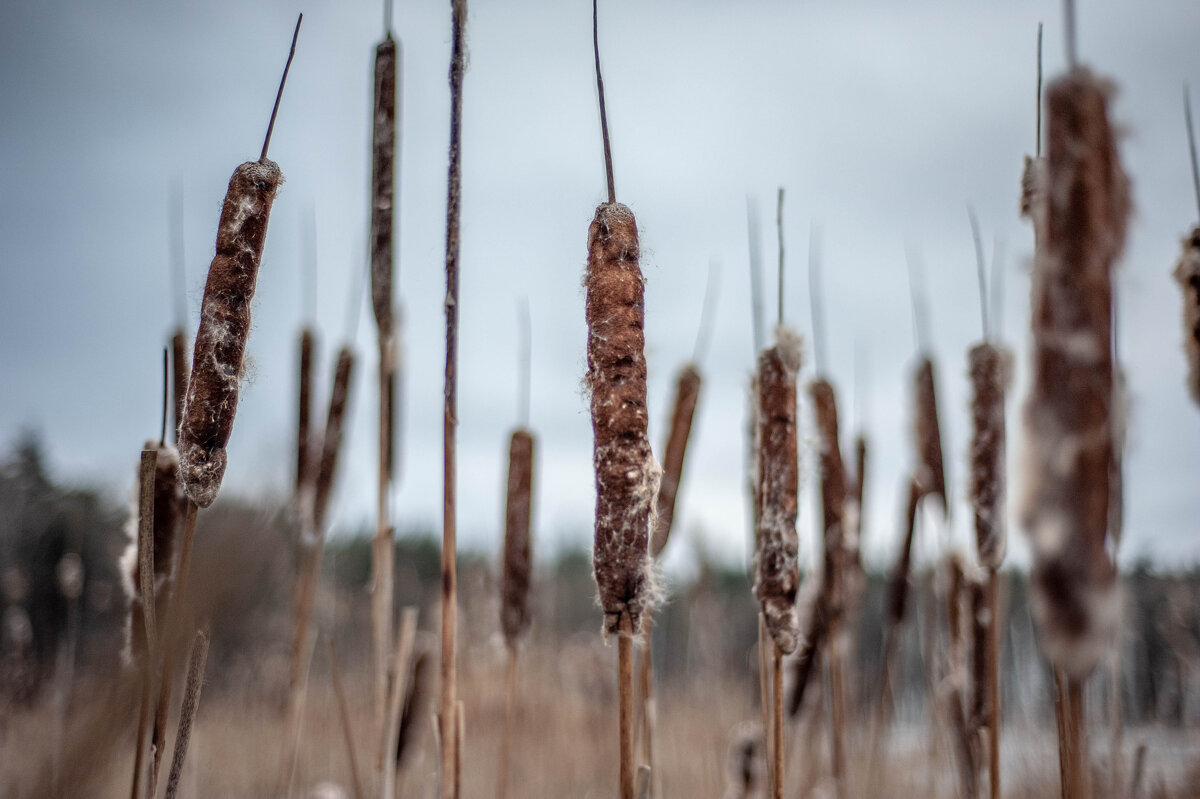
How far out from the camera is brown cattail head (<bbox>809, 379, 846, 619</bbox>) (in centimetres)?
226

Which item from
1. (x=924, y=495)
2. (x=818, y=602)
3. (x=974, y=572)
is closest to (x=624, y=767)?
(x=818, y=602)

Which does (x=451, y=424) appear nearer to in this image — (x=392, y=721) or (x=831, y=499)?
(x=392, y=721)

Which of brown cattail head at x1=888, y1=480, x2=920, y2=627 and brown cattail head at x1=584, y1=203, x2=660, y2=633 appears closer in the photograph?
brown cattail head at x1=584, y1=203, x2=660, y2=633

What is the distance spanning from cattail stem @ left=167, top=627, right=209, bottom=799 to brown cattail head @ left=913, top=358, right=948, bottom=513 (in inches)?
84.6

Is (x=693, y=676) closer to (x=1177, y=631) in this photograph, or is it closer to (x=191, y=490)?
(x=1177, y=631)

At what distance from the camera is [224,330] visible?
1.25m

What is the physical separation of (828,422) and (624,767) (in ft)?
4.88

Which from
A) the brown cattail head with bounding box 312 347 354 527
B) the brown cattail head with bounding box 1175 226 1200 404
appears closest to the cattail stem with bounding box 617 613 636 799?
the brown cattail head with bounding box 1175 226 1200 404

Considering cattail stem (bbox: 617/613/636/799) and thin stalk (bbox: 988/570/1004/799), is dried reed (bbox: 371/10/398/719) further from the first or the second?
thin stalk (bbox: 988/570/1004/799)

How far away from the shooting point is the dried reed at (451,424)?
1310 millimetres

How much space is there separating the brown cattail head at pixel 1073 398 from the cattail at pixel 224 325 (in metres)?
1.19

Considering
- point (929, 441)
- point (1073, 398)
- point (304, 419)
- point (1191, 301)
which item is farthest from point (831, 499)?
point (304, 419)

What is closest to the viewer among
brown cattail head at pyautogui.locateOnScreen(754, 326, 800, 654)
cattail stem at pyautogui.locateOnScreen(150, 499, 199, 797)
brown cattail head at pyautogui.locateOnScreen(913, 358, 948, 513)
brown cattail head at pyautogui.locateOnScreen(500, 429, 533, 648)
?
cattail stem at pyautogui.locateOnScreen(150, 499, 199, 797)

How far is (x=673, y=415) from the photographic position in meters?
2.54
